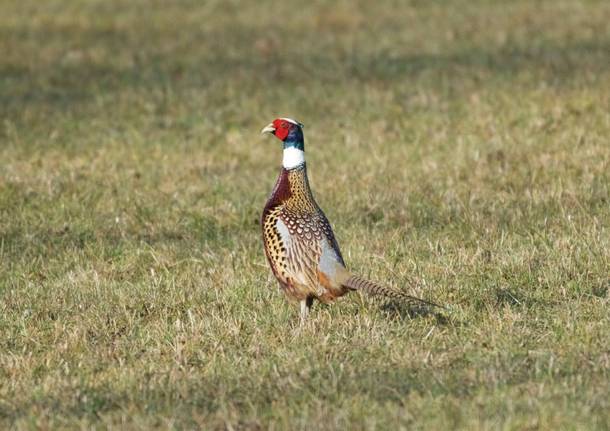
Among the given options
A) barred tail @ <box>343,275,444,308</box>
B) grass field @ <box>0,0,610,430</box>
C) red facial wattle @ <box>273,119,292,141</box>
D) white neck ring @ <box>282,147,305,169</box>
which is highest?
red facial wattle @ <box>273,119,292,141</box>

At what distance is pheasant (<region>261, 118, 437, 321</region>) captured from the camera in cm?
645

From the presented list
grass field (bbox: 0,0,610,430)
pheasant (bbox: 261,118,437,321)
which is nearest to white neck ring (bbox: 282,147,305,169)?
pheasant (bbox: 261,118,437,321)

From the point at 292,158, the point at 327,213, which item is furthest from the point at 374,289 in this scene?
the point at 327,213

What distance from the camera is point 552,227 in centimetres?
843

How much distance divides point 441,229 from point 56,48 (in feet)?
30.3

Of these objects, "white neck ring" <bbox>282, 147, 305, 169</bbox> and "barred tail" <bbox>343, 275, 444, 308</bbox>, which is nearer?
"barred tail" <bbox>343, 275, 444, 308</bbox>

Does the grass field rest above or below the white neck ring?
below

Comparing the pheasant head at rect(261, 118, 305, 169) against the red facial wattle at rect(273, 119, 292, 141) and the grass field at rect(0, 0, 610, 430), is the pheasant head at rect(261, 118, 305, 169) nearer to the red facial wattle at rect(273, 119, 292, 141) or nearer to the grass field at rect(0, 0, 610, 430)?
the red facial wattle at rect(273, 119, 292, 141)

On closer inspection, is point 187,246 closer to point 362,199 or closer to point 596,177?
point 362,199

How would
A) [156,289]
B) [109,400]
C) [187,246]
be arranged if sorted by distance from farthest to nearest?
[187,246]
[156,289]
[109,400]

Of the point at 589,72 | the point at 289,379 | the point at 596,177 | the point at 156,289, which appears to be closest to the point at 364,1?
the point at 589,72

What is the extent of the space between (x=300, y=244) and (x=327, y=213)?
287cm

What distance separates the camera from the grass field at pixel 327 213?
17.9 feet

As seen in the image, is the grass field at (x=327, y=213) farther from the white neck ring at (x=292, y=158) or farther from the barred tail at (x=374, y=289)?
the white neck ring at (x=292, y=158)
